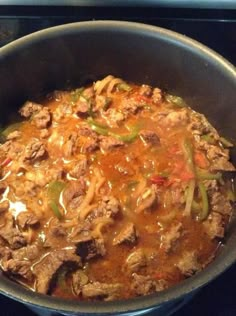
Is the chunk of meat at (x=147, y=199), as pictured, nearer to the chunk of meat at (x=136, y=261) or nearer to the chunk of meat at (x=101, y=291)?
the chunk of meat at (x=136, y=261)

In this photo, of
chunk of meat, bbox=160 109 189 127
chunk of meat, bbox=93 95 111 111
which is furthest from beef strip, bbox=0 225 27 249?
chunk of meat, bbox=160 109 189 127

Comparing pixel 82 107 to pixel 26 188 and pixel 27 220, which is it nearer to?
pixel 26 188

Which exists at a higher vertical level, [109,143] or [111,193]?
[109,143]

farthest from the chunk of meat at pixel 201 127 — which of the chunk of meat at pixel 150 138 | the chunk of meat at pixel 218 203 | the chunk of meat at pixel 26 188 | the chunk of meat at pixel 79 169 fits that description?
the chunk of meat at pixel 26 188

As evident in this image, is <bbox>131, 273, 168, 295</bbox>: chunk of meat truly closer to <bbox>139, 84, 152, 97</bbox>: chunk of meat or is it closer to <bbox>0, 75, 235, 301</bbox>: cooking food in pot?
<bbox>0, 75, 235, 301</bbox>: cooking food in pot

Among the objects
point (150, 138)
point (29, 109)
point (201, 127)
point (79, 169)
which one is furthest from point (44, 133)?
point (201, 127)

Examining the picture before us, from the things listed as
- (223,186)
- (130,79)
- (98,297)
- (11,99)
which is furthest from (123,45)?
(98,297)
